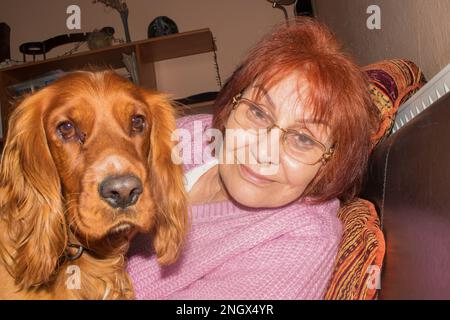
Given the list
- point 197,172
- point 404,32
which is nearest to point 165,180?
point 197,172

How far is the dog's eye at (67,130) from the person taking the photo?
109 cm

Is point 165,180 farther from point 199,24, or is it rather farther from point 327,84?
point 199,24

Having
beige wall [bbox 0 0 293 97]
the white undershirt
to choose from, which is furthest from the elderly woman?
beige wall [bbox 0 0 293 97]

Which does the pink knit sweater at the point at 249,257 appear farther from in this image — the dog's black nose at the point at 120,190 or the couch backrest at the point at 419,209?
the dog's black nose at the point at 120,190

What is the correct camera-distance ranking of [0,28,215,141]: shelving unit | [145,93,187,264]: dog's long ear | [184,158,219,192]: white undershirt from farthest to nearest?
1. [0,28,215,141]: shelving unit
2. [184,158,219,192]: white undershirt
3. [145,93,187,264]: dog's long ear

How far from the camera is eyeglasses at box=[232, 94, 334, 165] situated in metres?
1.25

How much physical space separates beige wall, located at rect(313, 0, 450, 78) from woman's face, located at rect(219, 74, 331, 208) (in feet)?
1.32

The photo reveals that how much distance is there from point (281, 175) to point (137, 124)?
1.48 feet

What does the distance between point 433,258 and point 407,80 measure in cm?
73

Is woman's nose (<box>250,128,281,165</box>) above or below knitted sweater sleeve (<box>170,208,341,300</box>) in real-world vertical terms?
above

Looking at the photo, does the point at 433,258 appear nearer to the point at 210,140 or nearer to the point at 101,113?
the point at 101,113

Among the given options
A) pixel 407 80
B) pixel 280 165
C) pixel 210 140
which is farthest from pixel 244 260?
pixel 407 80

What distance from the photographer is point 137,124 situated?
4.01 ft

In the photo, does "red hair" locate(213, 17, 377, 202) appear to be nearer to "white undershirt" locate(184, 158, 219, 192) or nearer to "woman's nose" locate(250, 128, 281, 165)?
"woman's nose" locate(250, 128, 281, 165)
